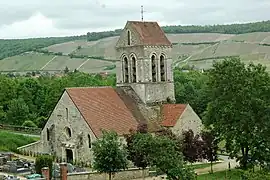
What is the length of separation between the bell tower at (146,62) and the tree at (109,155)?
14.4 m

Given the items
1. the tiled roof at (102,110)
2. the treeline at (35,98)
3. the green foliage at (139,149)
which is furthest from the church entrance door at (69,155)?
the treeline at (35,98)

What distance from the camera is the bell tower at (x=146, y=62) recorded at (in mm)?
55219

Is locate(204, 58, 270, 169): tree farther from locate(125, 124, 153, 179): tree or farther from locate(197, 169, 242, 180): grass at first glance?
locate(125, 124, 153, 179): tree

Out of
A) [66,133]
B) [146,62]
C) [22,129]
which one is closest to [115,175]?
[66,133]

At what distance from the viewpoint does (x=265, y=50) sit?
541 feet

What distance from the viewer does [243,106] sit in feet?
146

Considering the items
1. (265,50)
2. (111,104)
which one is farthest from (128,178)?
(265,50)

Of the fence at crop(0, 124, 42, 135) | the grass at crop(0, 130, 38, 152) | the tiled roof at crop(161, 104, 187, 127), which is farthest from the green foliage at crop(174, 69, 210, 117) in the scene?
the grass at crop(0, 130, 38, 152)

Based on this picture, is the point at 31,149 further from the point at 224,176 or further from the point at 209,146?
the point at 224,176

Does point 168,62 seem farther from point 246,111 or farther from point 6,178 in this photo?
point 6,178

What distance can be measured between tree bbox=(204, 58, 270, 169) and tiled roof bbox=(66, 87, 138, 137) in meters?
8.89

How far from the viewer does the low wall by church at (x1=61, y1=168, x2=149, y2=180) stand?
138 feet

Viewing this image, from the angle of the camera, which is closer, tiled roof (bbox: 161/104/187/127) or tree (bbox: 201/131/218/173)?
tree (bbox: 201/131/218/173)

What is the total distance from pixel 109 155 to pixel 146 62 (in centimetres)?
1673
